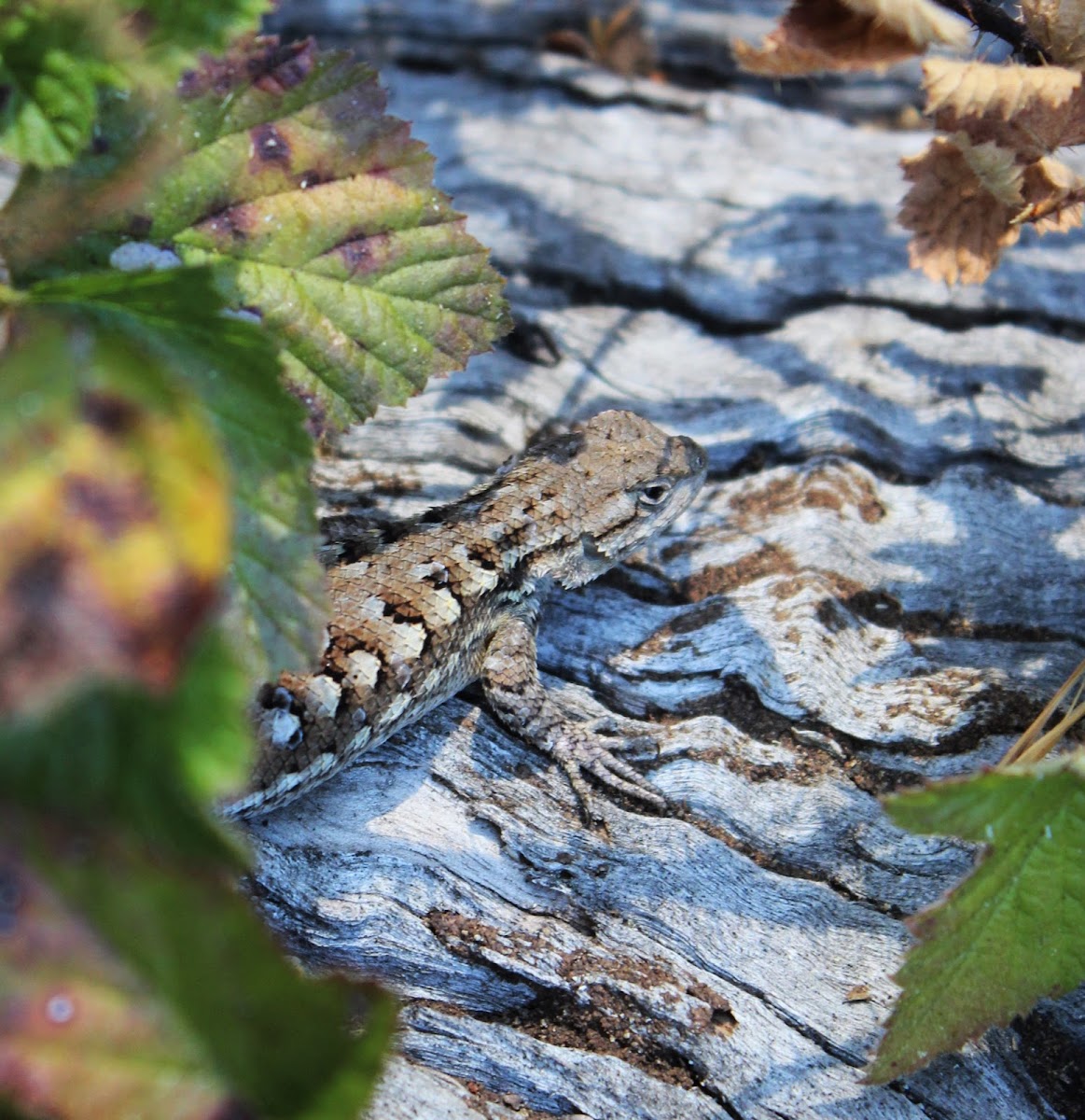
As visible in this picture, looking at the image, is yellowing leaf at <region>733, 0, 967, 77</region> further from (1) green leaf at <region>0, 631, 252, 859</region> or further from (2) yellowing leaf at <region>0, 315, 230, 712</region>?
(1) green leaf at <region>0, 631, 252, 859</region>

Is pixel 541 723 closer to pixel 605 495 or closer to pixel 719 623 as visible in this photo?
pixel 719 623

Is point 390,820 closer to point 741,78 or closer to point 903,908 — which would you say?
point 903,908

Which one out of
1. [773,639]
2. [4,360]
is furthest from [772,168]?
[4,360]

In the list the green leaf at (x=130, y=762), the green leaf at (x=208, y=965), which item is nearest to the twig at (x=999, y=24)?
the green leaf at (x=130, y=762)

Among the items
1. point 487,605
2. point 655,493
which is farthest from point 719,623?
point 487,605

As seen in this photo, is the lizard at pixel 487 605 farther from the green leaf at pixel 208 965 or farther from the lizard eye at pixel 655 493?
the green leaf at pixel 208 965

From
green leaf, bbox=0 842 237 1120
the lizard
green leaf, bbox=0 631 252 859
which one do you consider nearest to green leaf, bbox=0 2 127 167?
green leaf, bbox=0 631 252 859

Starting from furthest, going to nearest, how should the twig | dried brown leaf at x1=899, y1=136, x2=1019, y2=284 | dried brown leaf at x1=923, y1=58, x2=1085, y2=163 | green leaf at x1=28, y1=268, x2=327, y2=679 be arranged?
dried brown leaf at x1=899, y1=136, x2=1019, y2=284, the twig, dried brown leaf at x1=923, y1=58, x2=1085, y2=163, green leaf at x1=28, y1=268, x2=327, y2=679
